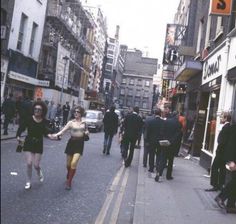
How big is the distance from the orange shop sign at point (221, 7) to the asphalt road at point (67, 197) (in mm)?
5872

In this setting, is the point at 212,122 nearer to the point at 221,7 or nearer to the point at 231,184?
the point at 221,7

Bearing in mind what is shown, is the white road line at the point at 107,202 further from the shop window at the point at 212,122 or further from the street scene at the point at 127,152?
the shop window at the point at 212,122

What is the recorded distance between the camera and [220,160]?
422 inches

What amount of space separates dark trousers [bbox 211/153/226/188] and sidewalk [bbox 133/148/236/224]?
0.26 m

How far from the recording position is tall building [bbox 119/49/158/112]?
421 ft

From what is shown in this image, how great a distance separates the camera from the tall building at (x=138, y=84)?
421ft

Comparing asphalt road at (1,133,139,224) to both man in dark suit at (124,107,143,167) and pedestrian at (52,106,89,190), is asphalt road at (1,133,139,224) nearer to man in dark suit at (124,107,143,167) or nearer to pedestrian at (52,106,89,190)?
pedestrian at (52,106,89,190)

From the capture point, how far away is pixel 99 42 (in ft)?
253

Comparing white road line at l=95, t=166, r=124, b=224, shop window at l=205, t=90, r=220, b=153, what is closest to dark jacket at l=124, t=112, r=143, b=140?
white road line at l=95, t=166, r=124, b=224

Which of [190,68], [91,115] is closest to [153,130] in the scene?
[190,68]

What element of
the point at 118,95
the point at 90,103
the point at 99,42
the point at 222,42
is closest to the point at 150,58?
the point at 118,95

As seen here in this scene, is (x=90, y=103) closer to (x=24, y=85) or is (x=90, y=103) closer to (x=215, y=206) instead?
(x=24, y=85)

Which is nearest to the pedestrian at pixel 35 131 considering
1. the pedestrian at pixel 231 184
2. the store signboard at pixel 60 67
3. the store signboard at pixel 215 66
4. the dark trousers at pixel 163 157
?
the pedestrian at pixel 231 184

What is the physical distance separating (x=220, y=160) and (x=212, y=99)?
7436 mm
